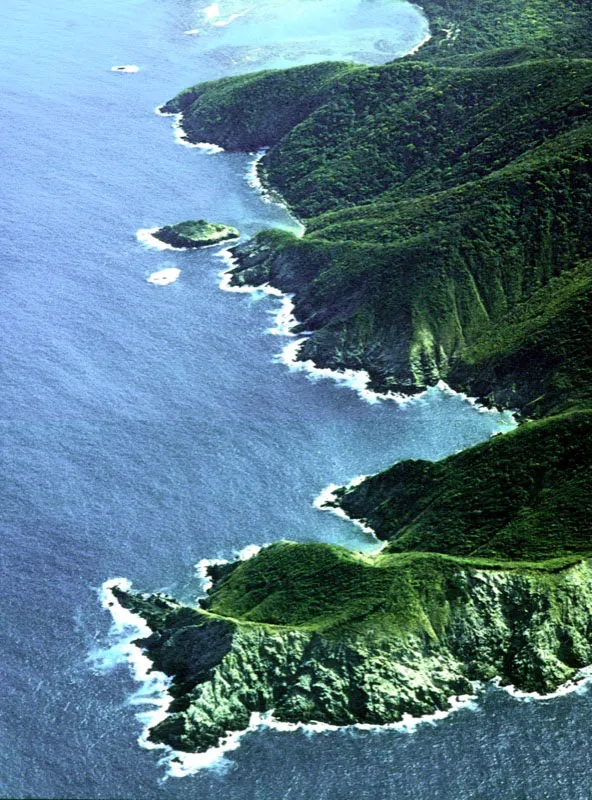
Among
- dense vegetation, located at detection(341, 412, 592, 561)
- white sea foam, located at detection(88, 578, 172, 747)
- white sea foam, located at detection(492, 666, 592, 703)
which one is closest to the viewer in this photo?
white sea foam, located at detection(492, 666, 592, 703)

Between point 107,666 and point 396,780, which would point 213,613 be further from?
point 396,780

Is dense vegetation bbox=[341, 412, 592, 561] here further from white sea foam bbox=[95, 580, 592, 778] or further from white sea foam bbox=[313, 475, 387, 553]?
white sea foam bbox=[95, 580, 592, 778]

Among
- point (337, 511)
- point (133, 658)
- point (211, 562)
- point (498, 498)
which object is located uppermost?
point (498, 498)

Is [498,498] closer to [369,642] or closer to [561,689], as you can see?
[561,689]

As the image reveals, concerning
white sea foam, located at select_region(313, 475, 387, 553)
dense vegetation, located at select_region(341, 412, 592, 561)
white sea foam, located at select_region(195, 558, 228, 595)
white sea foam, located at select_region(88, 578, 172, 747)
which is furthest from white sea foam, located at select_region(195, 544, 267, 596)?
dense vegetation, located at select_region(341, 412, 592, 561)

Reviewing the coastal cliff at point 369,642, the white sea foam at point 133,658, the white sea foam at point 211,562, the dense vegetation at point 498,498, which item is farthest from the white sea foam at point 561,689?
the white sea foam at point 211,562

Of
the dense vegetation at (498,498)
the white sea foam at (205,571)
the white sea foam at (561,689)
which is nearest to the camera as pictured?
the white sea foam at (561,689)

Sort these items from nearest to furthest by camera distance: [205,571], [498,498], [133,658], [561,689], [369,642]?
[561,689] → [369,642] → [133,658] → [498,498] → [205,571]

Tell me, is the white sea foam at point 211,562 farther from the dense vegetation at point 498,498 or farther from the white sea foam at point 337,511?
the dense vegetation at point 498,498

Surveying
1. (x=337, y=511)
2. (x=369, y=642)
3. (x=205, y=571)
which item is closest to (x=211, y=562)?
(x=205, y=571)

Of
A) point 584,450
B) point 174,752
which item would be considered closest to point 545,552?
point 584,450

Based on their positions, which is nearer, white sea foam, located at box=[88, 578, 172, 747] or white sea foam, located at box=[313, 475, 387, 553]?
white sea foam, located at box=[88, 578, 172, 747]
